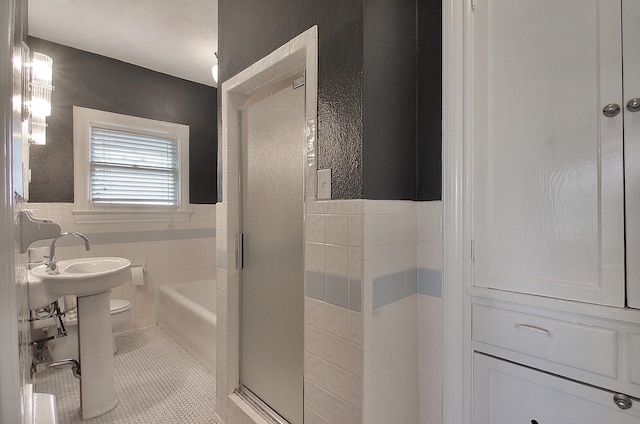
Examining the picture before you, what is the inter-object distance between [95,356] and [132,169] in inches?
69.4

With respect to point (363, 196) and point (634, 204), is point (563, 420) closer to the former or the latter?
point (634, 204)

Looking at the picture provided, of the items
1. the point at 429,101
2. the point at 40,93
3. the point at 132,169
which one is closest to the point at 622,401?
the point at 429,101

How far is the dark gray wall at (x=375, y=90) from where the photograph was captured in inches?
42.4

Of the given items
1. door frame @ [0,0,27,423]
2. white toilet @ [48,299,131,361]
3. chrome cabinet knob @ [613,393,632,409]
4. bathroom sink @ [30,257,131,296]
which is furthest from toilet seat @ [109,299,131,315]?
chrome cabinet knob @ [613,393,632,409]

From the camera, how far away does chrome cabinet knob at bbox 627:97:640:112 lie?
854 mm

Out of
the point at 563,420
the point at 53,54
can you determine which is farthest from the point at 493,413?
the point at 53,54

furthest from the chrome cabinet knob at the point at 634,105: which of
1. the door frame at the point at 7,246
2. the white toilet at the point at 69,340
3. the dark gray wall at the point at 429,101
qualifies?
the white toilet at the point at 69,340

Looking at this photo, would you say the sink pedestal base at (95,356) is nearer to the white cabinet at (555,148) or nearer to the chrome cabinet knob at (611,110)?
the white cabinet at (555,148)

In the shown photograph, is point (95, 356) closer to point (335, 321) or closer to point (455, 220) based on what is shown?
point (335, 321)

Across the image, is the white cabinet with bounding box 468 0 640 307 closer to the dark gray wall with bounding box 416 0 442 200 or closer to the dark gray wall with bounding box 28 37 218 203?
the dark gray wall with bounding box 416 0 442 200

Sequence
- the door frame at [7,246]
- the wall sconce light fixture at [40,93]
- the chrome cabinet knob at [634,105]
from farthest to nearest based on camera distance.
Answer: the wall sconce light fixture at [40,93] → the chrome cabinet knob at [634,105] → the door frame at [7,246]

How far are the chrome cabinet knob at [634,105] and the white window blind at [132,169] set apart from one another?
3334 millimetres

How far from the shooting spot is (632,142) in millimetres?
872

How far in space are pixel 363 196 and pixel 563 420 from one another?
0.99 meters
